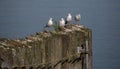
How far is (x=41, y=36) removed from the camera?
12.8 metres

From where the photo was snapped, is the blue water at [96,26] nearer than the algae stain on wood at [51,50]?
No

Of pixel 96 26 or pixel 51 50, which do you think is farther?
pixel 96 26

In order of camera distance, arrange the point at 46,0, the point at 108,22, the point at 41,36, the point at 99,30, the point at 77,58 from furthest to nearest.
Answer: the point at 46,0, the point at 108,22, the point at 99,30, the point at 77,58, the point at 41,36

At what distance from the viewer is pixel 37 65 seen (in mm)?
11898

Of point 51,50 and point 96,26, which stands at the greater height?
point 51,50

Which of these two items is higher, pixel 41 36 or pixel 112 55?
pixel 41 36

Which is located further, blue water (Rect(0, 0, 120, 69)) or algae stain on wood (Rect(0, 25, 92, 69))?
blue water (Rect(0, 0, 120, 69))

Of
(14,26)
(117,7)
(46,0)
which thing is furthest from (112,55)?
(46,0)

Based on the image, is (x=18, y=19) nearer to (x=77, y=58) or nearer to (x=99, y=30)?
(x=99, y=30)

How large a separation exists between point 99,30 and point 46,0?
28.9m

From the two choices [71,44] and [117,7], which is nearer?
[71,44]

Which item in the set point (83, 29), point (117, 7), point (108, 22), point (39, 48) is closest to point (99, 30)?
point (108, 22)

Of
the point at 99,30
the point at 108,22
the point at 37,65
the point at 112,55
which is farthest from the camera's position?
the point at 108,22

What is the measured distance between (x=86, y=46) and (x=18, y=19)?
32.6 metres
